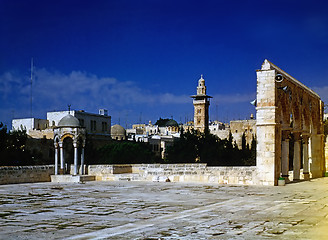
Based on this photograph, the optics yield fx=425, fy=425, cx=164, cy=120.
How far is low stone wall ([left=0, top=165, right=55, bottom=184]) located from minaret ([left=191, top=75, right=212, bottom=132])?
60.4m

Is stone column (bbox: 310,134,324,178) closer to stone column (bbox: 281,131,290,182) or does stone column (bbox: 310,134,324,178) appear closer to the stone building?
the stone building

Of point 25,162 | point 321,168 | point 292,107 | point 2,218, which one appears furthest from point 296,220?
point 25,162

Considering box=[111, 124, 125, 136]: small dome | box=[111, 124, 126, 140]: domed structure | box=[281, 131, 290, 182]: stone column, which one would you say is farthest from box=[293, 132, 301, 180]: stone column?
box=[111, 124, 125, 136]: small dome

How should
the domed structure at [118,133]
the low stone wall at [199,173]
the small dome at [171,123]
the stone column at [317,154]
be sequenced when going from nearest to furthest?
the low stone wall at [199,173]
the stone column at [317,154]
the domed structure at [118,133]
the small dome at [171,123]

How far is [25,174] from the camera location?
68.3 ft

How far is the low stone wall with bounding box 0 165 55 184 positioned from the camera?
19.8 m

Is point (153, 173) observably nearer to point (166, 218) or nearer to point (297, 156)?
point (297, 156)

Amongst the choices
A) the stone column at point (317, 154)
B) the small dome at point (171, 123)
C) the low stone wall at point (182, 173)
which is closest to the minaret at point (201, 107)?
the small dome at point (171, 123)

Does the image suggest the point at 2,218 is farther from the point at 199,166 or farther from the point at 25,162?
the point at 25,162

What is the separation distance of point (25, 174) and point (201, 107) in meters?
64.0

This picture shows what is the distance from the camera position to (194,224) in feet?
24.4

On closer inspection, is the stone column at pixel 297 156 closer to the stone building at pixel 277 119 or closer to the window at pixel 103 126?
the stone building at pixel 277 119

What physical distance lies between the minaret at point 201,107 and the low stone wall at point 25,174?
198 ft

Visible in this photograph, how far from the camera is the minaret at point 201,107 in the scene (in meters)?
82.2
